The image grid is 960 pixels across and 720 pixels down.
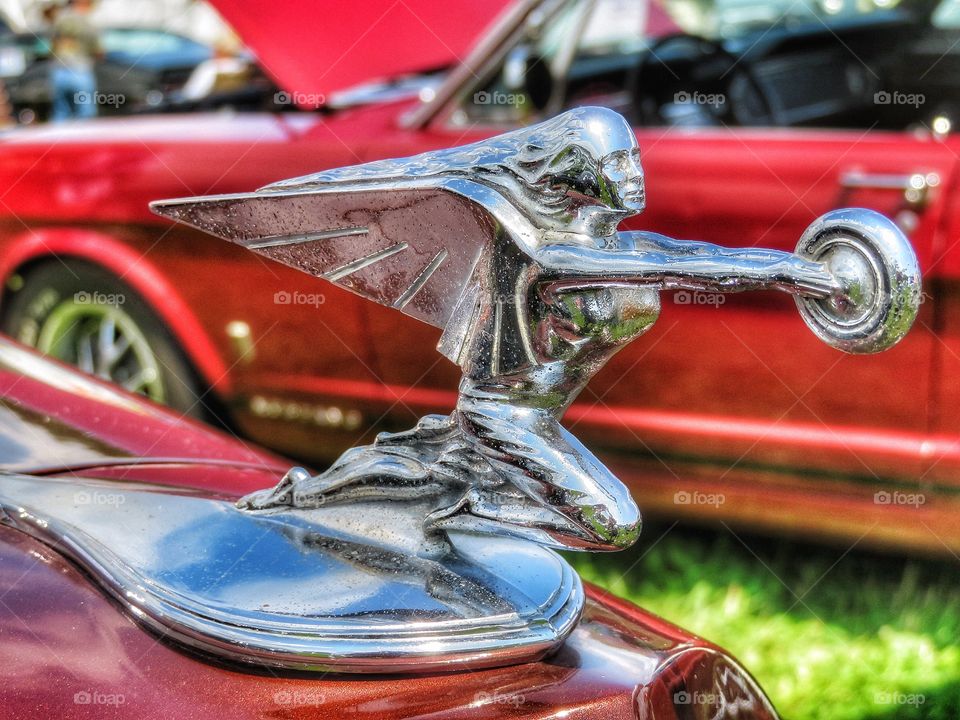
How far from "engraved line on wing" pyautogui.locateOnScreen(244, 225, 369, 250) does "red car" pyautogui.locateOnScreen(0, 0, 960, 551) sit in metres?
2.26

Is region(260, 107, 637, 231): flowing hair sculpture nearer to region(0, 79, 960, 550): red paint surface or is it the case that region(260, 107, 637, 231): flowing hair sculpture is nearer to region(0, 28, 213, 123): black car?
Result: region(0, 79, 960, 550): red paint surface

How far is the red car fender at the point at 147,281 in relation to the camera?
13.1 feet

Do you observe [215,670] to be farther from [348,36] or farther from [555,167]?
[348,36]

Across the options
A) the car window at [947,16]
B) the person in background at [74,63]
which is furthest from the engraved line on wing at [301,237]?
the person in background at [74,63]

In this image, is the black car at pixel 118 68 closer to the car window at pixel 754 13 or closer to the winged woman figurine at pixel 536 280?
the car window at pixel 754 13

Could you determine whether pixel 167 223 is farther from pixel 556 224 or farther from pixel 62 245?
pixel 556 224

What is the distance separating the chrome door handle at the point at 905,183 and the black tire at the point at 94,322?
2.35 meters

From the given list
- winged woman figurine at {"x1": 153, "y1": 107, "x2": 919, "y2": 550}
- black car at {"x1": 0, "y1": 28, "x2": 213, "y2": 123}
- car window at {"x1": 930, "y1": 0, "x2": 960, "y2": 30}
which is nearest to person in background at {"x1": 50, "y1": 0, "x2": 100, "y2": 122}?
black car at {"x1": 0, "y1": 28, "x2": 213, "y2": 123}

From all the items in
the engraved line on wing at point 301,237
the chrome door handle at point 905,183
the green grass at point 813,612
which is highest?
the engraved line on wing at point 301,237

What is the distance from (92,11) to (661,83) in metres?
5.60

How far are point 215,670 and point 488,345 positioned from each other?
37 centimetres

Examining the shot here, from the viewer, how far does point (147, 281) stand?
4016mm

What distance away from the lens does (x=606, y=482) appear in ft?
3.23

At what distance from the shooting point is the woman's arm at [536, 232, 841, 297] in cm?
94
